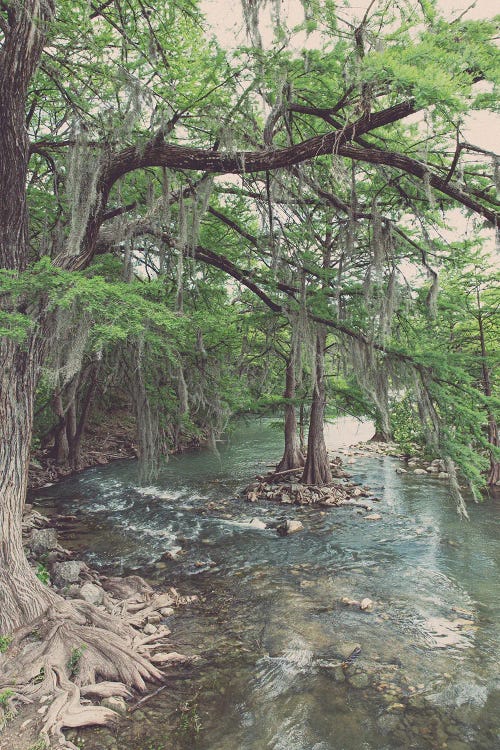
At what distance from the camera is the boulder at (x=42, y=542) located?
758 cm

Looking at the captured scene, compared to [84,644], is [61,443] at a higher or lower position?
higher

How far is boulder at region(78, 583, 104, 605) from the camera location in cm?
559

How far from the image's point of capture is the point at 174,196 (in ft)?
21.8

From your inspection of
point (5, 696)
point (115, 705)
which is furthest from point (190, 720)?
point (5, 696)

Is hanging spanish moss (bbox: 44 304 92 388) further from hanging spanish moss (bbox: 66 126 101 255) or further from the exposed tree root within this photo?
the exposed tree root

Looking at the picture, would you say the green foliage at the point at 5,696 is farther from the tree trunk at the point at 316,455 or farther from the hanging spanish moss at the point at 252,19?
the tree trunk at the point at 316,455

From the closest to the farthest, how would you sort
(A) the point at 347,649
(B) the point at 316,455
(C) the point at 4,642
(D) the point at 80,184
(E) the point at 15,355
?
(C) the point at 4,642, (E) the point at 15,355, (D) the point at 80,184, (A) the point at 347,649, (B) the point at 316,455

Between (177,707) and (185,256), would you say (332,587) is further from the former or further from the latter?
(185,256)

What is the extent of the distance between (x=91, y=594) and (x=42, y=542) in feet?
8.94

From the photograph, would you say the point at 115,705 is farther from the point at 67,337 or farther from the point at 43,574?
the point at 67,337

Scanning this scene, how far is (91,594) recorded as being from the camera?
566 centimetres

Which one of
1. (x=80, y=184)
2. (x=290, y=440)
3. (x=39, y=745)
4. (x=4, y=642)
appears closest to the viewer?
(x=39, y=745)

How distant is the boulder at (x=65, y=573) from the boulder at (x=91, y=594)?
0.64 meters

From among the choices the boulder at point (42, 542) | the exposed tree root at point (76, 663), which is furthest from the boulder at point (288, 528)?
the exposed tree root at point (76, 663)
